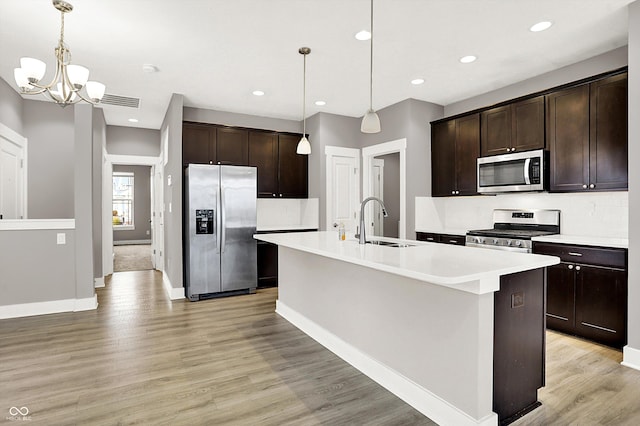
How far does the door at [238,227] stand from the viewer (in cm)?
507

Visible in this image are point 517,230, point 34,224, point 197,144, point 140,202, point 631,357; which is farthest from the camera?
point 140,202

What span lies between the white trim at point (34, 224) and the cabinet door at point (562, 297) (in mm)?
5265

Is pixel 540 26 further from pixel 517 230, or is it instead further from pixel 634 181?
pixel 517 230

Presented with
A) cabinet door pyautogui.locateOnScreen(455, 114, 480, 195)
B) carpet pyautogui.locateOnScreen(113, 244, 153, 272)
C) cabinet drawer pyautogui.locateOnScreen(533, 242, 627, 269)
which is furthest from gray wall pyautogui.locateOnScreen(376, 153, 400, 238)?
carpet pyautogui.locateOnScreen(113, 244, 153, 272)

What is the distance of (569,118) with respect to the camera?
363 centimetres

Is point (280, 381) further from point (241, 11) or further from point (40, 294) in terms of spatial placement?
point (40, 294)

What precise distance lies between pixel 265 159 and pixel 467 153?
3043mm

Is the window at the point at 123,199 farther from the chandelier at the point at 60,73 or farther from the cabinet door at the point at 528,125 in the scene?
the cabinet door at the point at 528,125

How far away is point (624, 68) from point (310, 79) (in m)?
3.02

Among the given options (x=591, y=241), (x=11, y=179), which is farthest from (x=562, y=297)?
(x=11, y=179)

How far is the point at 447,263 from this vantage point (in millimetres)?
1968

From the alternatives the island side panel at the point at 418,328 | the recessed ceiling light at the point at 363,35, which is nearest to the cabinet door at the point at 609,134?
the recessed ceiling light at the point at 363,35

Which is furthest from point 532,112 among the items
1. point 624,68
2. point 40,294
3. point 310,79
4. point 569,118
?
point 40,294

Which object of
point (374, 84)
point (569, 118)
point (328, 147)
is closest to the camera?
point (569, 118)
